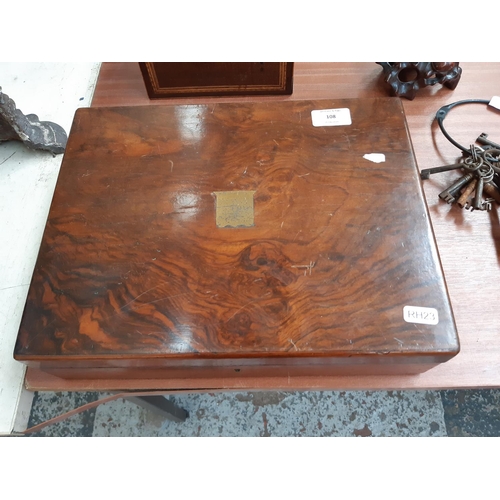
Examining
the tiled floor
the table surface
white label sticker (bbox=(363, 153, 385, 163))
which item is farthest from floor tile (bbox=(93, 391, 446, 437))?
white label sticker (bbox=(363, 153, 385, 163))

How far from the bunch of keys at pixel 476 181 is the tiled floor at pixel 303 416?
2.01 feet

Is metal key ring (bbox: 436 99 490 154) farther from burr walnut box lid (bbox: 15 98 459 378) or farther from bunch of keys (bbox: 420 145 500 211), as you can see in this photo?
burr walnut box lid (bbox: 15 98 459 378)

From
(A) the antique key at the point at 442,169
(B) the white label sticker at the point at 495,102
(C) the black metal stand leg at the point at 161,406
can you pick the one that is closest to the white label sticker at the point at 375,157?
(A) the antique key at the point at 442,169

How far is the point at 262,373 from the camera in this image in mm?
781

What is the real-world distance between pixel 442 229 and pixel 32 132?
0.97 metres

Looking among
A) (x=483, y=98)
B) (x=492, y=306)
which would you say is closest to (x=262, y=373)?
(x=492, y=306)

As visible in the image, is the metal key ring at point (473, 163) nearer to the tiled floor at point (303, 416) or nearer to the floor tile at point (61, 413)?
the tiled floor at point (303, 416)

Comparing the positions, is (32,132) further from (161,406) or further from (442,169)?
(442,169)

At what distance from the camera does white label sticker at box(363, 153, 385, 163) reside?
0.83 metres

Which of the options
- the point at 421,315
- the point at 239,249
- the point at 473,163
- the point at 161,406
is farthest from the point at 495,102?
the point at 161,406

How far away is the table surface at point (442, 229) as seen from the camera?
78 centimetres

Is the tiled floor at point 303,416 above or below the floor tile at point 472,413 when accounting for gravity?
above

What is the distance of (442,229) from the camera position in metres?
0.89

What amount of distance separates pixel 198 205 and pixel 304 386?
0.39m
